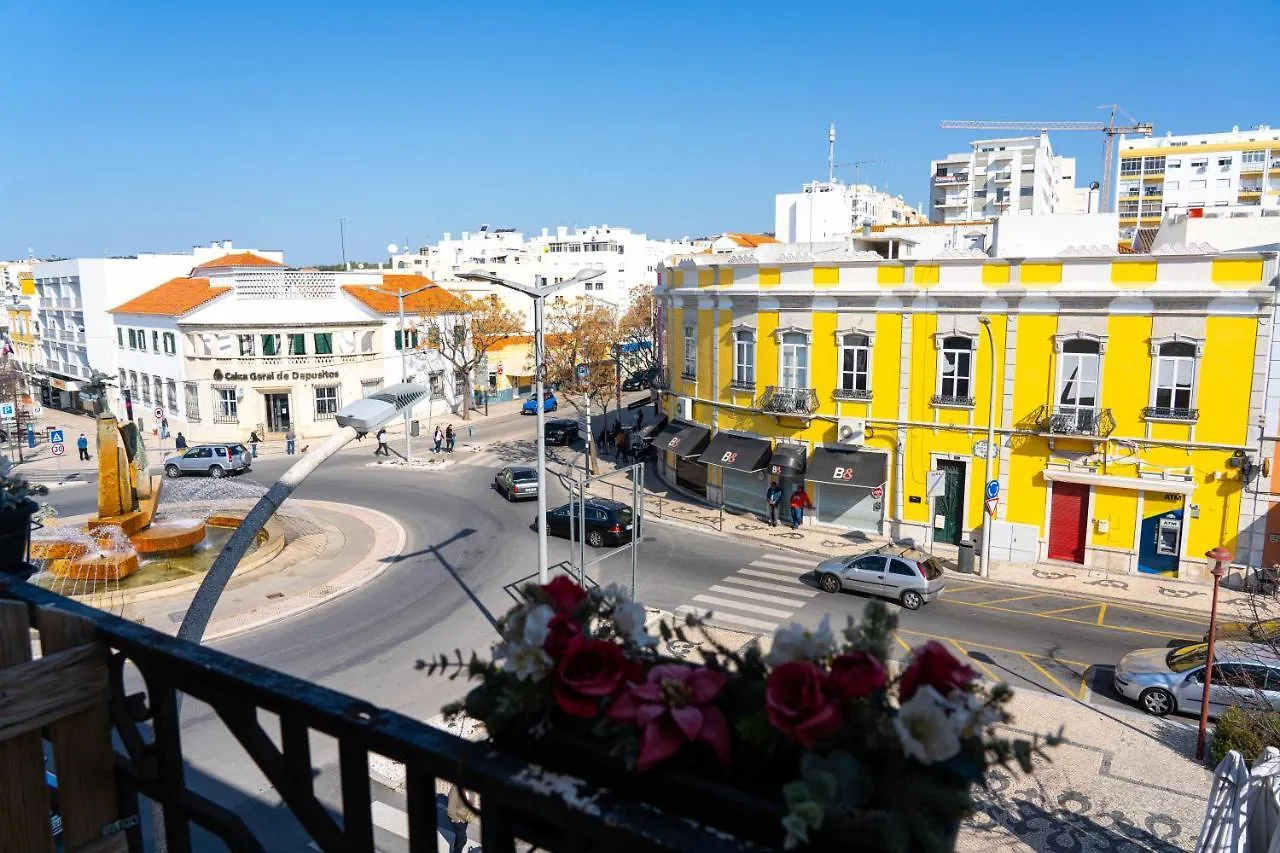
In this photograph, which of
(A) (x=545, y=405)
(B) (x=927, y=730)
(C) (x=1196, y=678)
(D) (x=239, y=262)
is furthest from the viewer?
(A) (x=545, y=405)

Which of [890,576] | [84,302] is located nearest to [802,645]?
[890,576]

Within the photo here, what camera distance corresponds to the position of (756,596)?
21406mm

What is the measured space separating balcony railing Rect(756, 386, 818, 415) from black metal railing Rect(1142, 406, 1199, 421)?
8469 mm

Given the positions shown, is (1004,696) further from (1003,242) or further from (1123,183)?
(1123,183)

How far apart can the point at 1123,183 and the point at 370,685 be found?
283 feet

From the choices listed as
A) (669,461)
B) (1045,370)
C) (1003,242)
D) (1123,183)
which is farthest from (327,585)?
(1123,183)

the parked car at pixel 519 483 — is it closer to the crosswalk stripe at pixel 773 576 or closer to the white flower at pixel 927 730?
the crosswalk stripe at pixel 773 576

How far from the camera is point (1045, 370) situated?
2330 cm

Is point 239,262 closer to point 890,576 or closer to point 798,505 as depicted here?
point 798,505

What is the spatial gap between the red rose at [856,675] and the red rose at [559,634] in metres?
0.76

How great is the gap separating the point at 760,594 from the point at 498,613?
6.24 m

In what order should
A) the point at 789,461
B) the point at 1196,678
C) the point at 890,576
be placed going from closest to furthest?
1. the point at 1196,678
2. the point at 890,576
3. the point at 789,461

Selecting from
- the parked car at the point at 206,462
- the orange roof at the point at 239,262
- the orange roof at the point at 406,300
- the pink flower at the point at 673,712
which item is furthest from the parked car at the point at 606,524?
the orange roof at the point at 239,262

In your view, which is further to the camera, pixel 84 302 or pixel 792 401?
pixel 84 302
